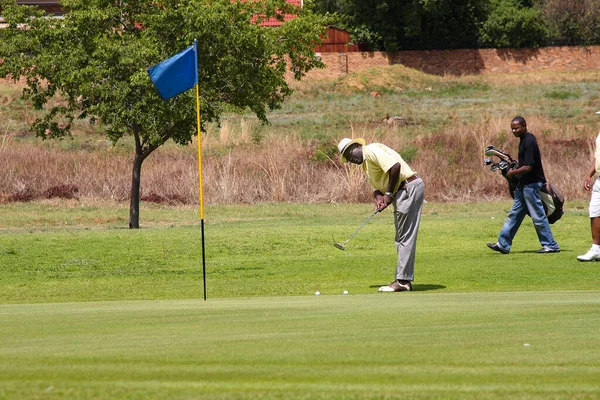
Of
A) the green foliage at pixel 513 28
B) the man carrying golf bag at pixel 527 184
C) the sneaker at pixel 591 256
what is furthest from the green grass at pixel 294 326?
the green foliage at pixel 513 28

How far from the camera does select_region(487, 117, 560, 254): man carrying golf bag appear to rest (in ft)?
53.7

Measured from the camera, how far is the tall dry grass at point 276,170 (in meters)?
37.1

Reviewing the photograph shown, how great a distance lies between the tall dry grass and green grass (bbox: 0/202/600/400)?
17051 millimetres

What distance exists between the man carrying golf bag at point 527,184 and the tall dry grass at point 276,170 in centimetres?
1841

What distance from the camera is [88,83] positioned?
24.7m

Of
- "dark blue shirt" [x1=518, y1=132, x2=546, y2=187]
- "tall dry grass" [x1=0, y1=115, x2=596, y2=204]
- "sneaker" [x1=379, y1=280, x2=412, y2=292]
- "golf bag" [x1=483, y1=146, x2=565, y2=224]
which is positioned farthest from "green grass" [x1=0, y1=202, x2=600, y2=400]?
"tall dry grass" [x1=0, y1=115, x2=596, y2=204]

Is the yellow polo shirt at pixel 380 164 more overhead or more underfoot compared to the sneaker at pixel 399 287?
more overhead

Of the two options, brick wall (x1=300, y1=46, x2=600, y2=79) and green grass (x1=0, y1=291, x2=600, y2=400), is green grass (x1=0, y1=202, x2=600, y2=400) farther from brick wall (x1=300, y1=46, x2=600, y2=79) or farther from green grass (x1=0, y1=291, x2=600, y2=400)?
brick wall (x1=300, y1=46, x2=600, y2=79)

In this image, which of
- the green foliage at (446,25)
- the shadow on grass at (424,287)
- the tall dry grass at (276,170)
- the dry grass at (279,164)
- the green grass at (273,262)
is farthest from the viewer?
the green foliage at (446,25)

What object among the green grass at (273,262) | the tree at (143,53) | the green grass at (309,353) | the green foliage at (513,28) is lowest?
the green grass at (273,262)

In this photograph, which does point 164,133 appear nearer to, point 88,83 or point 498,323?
point 88,83

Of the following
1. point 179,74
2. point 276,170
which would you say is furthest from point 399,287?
point 276,170

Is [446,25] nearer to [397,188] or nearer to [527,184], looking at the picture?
[527,184]

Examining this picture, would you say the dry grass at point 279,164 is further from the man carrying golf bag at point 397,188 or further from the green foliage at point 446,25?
the green foliage at point 446,25
